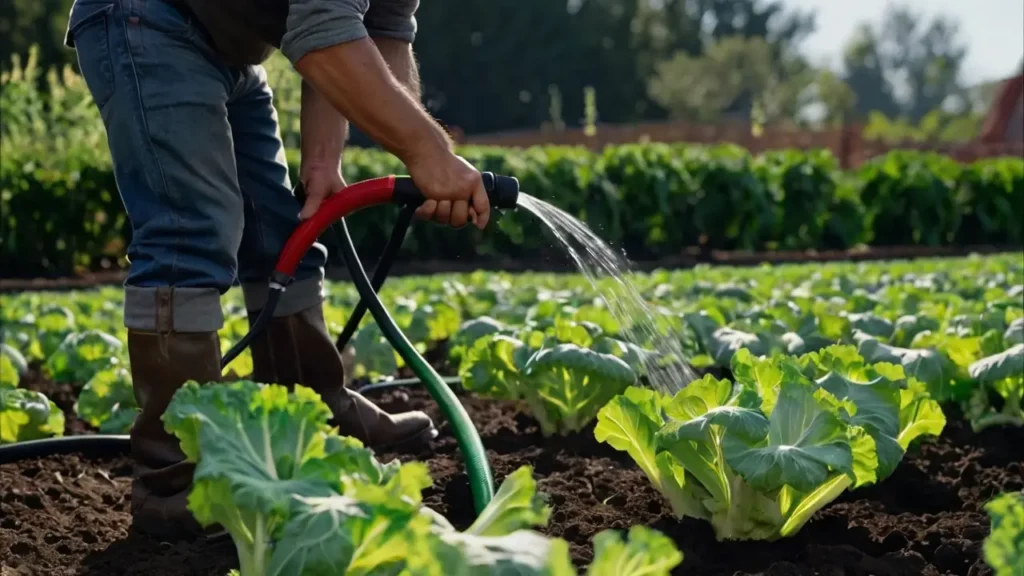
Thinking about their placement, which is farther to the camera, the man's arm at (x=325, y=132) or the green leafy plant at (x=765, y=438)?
the man's arm at (x=325, y=132)

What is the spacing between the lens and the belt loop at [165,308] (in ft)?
8.01

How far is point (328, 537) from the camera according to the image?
1423 mm

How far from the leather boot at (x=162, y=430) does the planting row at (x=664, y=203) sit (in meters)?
9.77

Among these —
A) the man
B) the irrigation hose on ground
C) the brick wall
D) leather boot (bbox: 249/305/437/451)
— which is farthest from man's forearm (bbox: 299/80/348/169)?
the brick wall

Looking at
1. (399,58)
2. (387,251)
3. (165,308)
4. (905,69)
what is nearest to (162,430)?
(165,308)

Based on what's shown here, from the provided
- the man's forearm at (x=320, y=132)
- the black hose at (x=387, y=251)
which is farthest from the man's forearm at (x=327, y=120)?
the black hose at (x=387, y=251)

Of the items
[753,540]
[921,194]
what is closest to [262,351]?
[753,540]

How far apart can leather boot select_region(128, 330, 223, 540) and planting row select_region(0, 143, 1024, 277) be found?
9.77 m

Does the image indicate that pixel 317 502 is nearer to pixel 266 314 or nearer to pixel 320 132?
pixel 266 314

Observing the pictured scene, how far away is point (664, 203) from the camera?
1476cm

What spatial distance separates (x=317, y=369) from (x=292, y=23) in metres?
1.16

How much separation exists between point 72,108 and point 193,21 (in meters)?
13.8

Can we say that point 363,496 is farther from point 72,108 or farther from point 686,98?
point 686,98

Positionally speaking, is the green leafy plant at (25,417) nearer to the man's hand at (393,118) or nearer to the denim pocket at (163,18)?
the denim pocket at (163,18)
